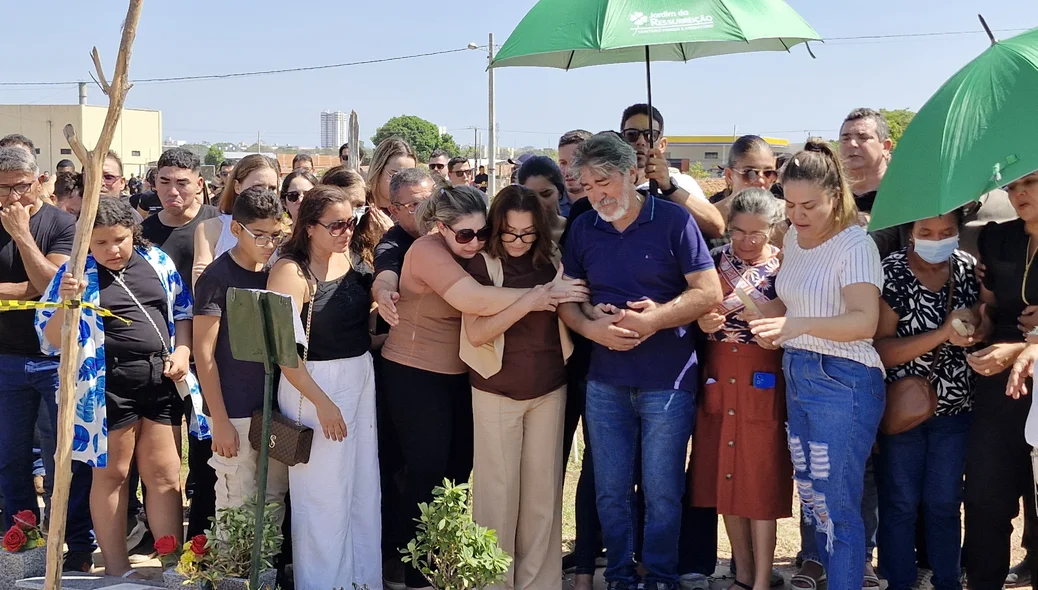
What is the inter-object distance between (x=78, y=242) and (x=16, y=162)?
2.06 meters

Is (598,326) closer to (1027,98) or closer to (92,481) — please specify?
(1027,98)

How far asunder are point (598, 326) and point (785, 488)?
1.16 meters

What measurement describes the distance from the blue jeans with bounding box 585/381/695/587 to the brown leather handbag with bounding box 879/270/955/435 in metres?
0.85

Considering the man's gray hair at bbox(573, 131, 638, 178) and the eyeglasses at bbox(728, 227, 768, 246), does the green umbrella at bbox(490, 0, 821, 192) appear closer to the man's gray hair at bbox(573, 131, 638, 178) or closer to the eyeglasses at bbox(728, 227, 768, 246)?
the man's gray hair at bbox(573, 131, 638, 178)

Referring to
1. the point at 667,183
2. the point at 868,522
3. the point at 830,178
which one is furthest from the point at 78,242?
the point at 868,522

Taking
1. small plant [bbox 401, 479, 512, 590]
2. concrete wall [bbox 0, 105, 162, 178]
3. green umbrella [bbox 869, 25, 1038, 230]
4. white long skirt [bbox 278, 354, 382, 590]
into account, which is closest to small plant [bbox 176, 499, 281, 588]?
white long skirt [bbox 278, 354, 382, 590]

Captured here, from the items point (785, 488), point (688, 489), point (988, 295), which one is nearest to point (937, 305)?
point (988, 295)

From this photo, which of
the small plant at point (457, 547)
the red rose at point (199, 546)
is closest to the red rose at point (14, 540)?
the red rose at point (199, 546)

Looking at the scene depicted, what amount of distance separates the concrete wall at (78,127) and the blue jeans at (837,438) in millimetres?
50650

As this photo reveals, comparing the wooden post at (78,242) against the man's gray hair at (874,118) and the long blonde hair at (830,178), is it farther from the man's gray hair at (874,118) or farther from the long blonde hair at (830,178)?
the man's gray hair at (874,118)

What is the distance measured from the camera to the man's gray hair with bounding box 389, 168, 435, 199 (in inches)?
184

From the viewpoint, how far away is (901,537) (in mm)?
4152

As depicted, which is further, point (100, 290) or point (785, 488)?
point (100, 290)

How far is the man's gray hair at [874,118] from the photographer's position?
16.4 ft
